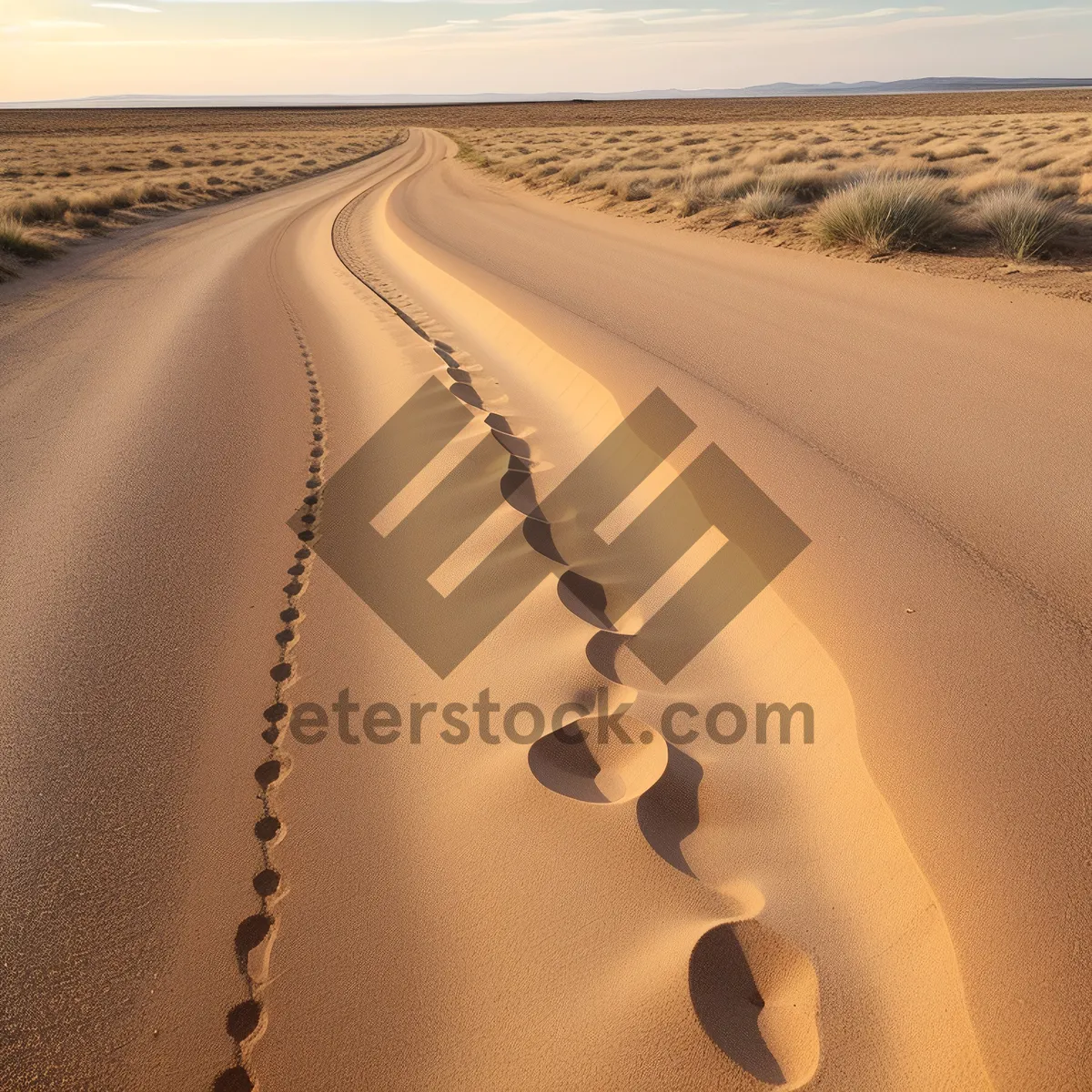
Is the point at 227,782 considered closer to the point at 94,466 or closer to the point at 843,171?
the point at 94,466

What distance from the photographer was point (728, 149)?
22.1 metres

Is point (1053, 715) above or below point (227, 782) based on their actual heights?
above

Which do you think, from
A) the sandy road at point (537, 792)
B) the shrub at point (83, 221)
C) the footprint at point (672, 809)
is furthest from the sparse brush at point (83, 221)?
the footprint at point (672, 809)

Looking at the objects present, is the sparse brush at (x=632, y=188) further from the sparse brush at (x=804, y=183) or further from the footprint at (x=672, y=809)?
the footprint at (x=672, y=809)

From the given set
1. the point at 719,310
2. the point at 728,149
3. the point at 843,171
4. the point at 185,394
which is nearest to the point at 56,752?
the point at 185,394

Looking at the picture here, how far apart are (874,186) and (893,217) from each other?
A: 0.88m

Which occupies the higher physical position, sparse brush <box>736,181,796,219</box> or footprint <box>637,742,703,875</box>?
sparse brush <box>736,181,796,219</box>

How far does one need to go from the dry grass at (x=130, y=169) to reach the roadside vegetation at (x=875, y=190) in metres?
9.95

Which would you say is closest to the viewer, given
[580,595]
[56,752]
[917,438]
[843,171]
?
[56,752]

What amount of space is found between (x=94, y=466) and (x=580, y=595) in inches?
133

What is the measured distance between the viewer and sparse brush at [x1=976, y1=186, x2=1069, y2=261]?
8016 mm

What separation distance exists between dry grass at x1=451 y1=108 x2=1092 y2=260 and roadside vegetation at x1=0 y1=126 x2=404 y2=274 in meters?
9.86

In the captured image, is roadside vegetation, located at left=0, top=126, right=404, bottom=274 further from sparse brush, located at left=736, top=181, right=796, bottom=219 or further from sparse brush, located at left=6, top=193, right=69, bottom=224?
sparse brush, located at left=736, top=181, right=796, bottom=219

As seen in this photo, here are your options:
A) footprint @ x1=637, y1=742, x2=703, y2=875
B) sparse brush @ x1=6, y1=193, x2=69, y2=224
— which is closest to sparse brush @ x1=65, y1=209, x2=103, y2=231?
sparse brush @ x1=6, y1=193, x2=69, y2=224
